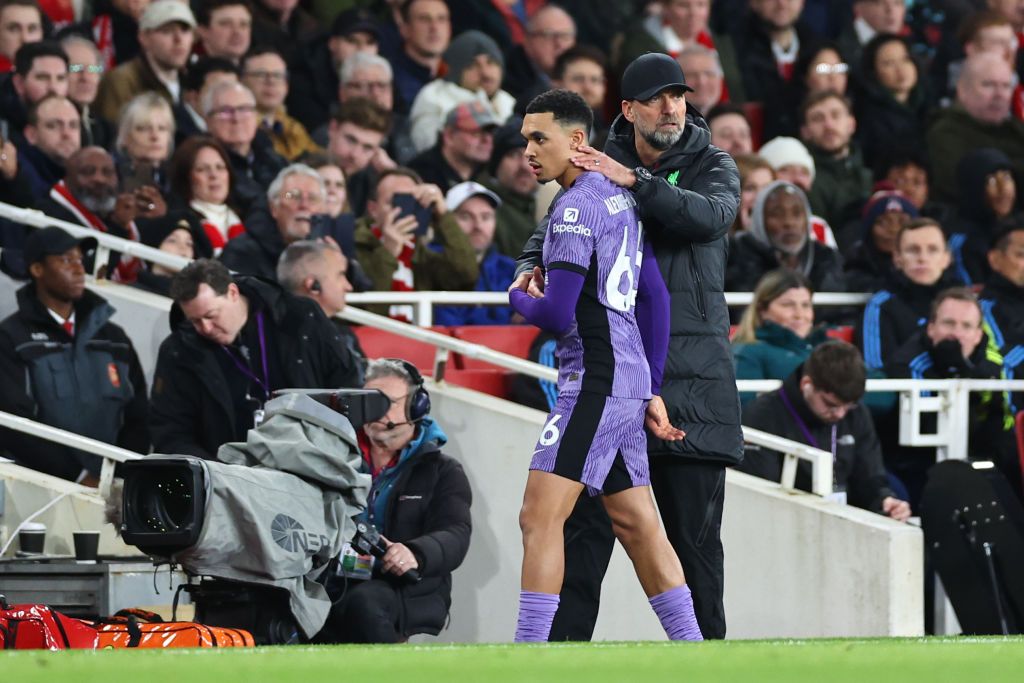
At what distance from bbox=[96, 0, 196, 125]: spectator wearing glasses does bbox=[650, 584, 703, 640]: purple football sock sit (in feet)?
20.1

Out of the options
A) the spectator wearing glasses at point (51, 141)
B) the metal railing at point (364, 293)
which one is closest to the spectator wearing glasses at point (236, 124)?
the spectator wearing glasses at point (51, 141)

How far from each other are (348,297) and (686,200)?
362cm

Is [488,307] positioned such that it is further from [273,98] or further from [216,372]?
[216,372]

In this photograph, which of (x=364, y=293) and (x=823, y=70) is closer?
(x=364, y=293)

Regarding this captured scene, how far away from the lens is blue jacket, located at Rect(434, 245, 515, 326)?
10.2 meters

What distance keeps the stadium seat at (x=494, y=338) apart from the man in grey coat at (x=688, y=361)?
3.40 m

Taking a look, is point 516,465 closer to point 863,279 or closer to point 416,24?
point 863,279

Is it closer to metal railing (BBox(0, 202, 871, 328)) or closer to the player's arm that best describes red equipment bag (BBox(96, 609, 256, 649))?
the player's arm

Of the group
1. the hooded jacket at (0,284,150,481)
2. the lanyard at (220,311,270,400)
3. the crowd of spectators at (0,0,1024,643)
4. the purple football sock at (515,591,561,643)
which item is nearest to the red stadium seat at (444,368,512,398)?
the crowd of spectators at (0,0,1024,643)

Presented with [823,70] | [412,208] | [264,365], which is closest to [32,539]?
[264,365]

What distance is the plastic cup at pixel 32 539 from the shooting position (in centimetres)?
775

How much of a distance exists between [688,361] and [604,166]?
2.26ft

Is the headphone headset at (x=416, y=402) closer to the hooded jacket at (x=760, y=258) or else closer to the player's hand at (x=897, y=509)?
the player's hand at (x=897, y=509)

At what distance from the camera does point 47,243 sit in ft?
28.7
